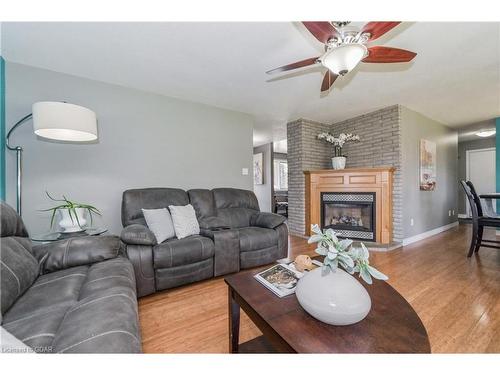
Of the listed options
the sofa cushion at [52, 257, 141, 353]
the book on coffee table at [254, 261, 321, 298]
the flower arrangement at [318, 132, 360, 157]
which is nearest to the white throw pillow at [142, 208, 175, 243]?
the sofa cushion at [52, 257, 141, 353]

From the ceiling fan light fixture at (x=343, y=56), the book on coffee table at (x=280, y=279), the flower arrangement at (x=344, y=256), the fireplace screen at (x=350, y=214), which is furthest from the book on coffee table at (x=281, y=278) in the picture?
the fireplace screen at (x=350, y=214)

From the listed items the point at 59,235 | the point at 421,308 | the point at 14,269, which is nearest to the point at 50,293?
the point at 14,269

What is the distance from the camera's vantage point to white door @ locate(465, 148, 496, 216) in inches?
217

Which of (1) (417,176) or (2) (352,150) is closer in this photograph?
(1) (417,176)

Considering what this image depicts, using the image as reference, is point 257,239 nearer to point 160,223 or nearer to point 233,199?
point 233,199

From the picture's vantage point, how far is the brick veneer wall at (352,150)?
3611mm

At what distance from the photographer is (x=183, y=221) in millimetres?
2375

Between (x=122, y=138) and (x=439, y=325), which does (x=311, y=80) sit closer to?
(x=122, y=138)

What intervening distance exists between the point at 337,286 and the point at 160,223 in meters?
1.86

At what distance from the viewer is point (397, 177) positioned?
3.60 metres

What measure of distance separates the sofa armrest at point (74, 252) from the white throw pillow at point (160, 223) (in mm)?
466

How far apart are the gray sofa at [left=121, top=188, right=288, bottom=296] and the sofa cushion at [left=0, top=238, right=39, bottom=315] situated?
0.62m

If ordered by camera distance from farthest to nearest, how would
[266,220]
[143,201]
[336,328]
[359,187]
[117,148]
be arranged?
[359,187] → [266,220] → [117,148] → [143,201] → [336,328]
